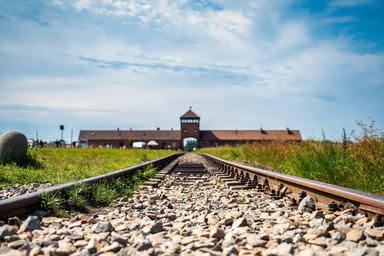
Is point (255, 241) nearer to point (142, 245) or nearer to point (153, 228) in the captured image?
point (142, 245)

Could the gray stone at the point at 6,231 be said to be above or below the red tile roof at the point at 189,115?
below

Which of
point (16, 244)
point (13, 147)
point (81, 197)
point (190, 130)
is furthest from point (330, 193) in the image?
point (190, 130)

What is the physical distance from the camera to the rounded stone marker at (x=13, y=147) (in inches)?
523

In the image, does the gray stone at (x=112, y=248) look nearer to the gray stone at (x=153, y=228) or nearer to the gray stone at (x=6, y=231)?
the gray stone at (x=153, y=228)

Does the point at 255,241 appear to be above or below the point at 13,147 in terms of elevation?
below

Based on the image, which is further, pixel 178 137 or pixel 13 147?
pixel 178 137

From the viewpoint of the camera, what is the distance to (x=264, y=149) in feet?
53.8

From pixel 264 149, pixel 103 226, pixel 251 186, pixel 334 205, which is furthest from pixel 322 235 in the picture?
pixel 264 149

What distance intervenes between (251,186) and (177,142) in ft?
310

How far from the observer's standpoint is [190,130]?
337ft

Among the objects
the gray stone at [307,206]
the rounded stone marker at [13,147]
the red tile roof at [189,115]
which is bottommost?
the gray stone at [307,206]

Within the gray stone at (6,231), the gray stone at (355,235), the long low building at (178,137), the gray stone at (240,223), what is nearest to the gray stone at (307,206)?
the gray stone at (240,223)

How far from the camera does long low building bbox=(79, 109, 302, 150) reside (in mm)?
102312

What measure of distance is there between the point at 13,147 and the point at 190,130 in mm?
89373
